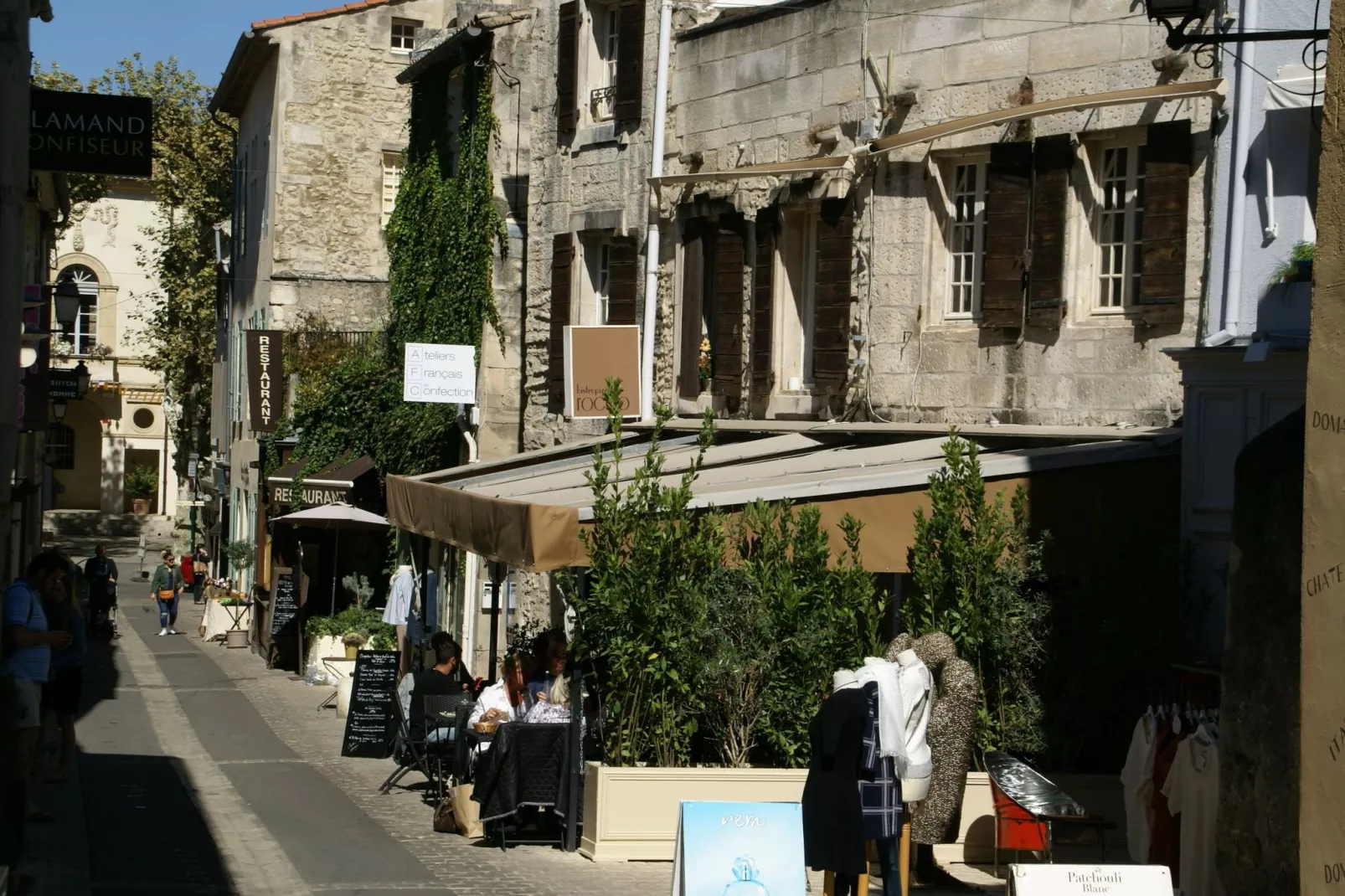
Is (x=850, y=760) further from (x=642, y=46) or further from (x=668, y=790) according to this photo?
(x=642, y=46)

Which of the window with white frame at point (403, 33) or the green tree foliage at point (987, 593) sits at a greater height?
the window with white frame at point (403, 33)

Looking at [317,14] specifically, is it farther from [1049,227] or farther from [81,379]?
[1049,227]

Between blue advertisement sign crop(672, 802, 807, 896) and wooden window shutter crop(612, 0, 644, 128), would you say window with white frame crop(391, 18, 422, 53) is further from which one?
blue advertisement sign crop(672, 802, 807, 896)

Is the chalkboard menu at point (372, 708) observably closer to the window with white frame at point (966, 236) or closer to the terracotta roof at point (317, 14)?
the window with white frame at point (966, 236)

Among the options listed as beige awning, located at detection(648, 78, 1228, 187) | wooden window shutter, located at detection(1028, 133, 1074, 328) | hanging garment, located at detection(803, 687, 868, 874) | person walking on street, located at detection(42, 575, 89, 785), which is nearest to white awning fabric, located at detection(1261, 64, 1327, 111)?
beige awning, located at detection(648, 78, 1228, 187)

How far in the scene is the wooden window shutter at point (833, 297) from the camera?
15250 millimetres

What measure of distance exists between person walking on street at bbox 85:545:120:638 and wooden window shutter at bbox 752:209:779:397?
16.4m

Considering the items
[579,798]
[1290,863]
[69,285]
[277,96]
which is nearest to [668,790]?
[579,798]

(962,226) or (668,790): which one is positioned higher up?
(962,226)

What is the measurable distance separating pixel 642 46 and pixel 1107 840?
10131mm

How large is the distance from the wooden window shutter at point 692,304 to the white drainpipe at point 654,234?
348 mm

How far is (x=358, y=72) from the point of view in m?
33.1

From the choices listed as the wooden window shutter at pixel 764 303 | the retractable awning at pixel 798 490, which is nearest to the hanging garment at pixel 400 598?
the wooden window shutter at pixel 764 303

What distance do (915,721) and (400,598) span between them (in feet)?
41.7
